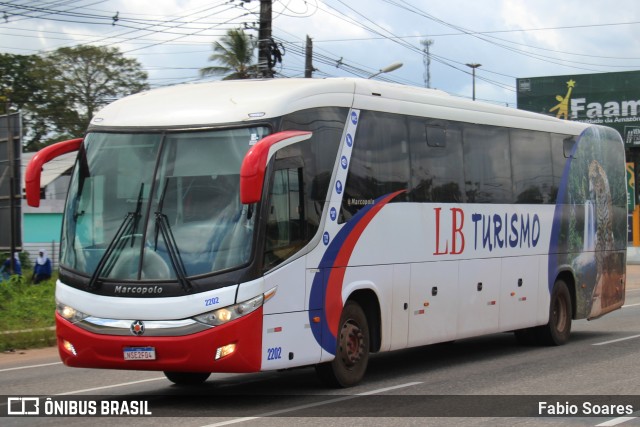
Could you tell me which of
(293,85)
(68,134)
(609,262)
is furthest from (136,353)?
(68,134)

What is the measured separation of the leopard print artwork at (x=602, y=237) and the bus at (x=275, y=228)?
3.96 meters

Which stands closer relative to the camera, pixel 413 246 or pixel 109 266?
pixel 109 266

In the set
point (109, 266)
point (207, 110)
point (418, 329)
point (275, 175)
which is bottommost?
point (418, 329)

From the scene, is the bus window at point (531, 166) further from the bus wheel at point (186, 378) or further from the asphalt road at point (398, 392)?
the bus wheel at point (186, 378)

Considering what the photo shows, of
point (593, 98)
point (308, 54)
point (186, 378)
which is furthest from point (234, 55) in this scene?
point (186, 378)

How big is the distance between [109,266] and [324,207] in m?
2.48

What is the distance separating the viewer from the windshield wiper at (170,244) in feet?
33.7

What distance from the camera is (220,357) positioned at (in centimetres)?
1021

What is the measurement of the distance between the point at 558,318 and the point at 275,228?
812cm

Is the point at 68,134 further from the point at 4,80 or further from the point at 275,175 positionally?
the point at 275,175

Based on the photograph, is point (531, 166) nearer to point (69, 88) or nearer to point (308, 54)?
point (308, 54)

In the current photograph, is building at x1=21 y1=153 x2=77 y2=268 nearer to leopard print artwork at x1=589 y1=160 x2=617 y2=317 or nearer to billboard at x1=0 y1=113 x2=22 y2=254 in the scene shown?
billboard at x1=0 y1=113 x2=22 y2=254

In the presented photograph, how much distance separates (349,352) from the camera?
12.1 m

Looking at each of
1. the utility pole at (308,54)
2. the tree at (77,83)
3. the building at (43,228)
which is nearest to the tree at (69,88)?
the tree at (77,83)
